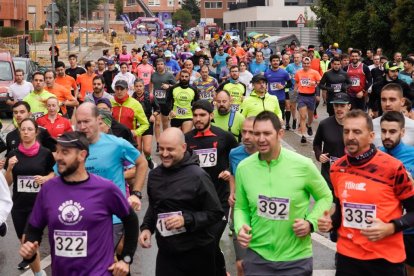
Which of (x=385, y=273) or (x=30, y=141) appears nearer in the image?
(x=385, y=273)

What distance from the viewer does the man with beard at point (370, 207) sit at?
5715 millimetres

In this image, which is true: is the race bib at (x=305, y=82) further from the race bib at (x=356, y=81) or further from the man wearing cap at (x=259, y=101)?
the man wearing cap at (x=259, y=101)

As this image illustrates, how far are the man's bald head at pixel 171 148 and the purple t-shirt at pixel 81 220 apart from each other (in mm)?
604

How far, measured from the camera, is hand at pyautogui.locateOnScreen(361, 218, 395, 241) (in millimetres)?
5598

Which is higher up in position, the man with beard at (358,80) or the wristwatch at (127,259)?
the man with beard at (358,80)

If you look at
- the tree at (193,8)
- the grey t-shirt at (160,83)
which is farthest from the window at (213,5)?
the grey t-shirt at (160,83)

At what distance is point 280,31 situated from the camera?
2933 inches

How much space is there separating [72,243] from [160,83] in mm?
11422

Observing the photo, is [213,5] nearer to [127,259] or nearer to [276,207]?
[276,207]

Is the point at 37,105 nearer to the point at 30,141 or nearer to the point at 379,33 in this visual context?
the point at 30,141

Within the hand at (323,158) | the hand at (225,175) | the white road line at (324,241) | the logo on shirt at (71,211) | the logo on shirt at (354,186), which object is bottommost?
the white road line at (324,241)

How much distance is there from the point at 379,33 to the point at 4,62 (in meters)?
15.4

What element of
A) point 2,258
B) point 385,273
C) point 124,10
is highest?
point 124,10

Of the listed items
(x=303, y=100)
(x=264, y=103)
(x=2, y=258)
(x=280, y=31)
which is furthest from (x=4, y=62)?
(x=280, y=31)
